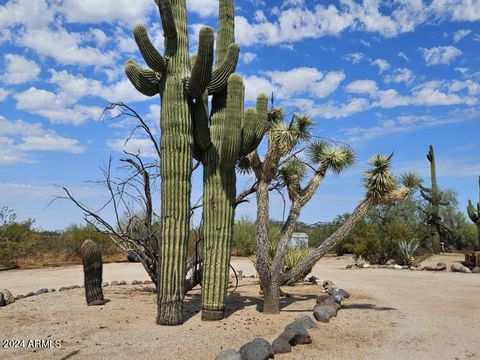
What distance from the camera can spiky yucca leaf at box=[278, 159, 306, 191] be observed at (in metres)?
9.25

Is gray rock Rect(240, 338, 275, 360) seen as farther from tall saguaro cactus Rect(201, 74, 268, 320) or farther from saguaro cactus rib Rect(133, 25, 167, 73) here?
saguaro cactus rib Rect(133, 25, 167, 73)

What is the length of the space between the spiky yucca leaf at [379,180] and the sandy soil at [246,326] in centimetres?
221

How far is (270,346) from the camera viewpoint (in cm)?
542

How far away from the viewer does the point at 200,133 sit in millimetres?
7332

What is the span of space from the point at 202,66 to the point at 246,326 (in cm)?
396

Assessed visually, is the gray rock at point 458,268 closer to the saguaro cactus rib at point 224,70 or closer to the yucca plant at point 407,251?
the yucca plant at point 407,251

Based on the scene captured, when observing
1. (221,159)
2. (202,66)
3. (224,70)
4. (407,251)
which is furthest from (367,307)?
(407,251)

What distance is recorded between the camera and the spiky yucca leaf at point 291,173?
30.3 feet

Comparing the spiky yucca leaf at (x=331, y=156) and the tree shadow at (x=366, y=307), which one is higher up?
the spiky yucca leaf at (x=331, y=156)

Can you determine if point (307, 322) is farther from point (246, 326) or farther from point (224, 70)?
point (224, 70)

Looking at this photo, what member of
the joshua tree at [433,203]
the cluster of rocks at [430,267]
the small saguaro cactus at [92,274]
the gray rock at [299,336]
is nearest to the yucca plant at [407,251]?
the cluster of rocks at [430,267]

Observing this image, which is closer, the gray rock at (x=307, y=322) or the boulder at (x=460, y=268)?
the gray rock at (x=307, y=322)

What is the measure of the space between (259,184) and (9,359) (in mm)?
4985

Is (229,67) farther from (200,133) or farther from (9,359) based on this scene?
(9,359)
